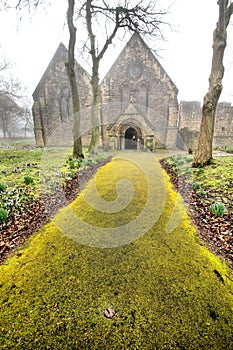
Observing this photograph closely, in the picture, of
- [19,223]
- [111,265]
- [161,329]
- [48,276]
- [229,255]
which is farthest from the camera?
[19,223]

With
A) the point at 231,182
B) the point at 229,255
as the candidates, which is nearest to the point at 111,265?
the point at 229,255

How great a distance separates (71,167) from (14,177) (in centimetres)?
211

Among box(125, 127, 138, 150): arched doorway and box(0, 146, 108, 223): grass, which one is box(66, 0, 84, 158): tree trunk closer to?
box(0, 146, 108, 223): grass

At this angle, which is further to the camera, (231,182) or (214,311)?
(231,182)

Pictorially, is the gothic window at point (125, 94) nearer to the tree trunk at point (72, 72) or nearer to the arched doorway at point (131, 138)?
the arched doorway at point (131, 138)

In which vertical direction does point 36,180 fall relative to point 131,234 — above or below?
above

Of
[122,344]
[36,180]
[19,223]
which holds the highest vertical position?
[36,180]

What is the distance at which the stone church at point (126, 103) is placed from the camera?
16984 millimetres

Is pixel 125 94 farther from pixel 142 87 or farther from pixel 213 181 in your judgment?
pixel 213 181

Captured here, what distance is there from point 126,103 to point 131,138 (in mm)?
3628

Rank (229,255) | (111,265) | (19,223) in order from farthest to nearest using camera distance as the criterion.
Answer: (19,223), (229,255), (111,265)

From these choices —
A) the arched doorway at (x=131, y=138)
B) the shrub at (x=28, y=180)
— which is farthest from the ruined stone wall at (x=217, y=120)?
the shrub at (x=28, y=180)

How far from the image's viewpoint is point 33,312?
1834 mm

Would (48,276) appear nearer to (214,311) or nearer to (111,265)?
(111,265)
